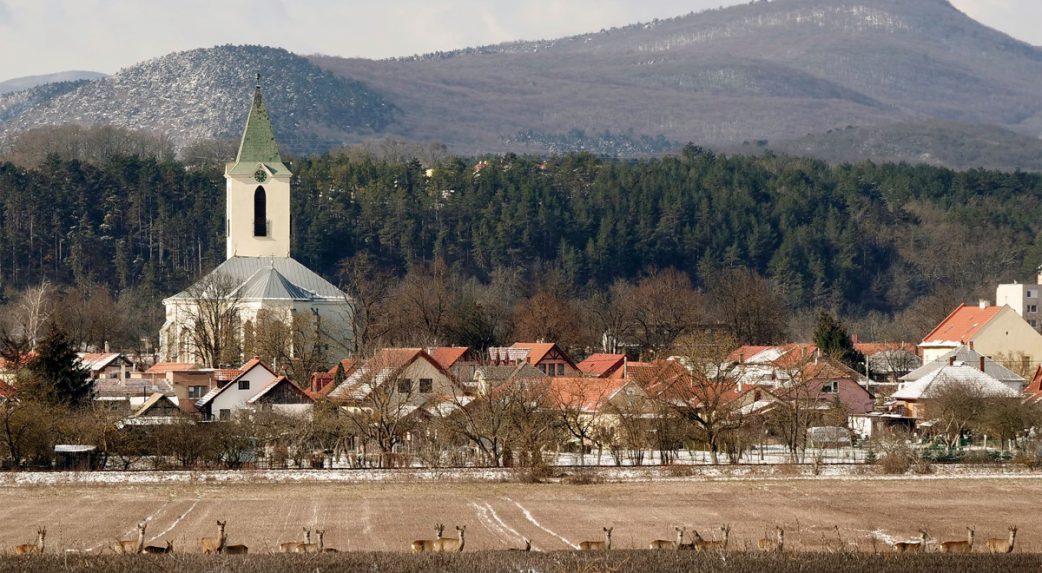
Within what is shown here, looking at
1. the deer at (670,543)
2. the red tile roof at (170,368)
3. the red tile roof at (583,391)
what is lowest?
the red tile roof at (170,368)

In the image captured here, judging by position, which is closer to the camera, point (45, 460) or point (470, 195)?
point (45, 460)

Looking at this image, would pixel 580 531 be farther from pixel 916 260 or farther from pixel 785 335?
pixel 916 260

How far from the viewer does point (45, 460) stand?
2202 inches

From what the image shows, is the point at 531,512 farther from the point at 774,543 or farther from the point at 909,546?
the point at 909,546

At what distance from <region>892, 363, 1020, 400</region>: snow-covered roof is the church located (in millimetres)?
27707

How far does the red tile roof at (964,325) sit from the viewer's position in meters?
95.2

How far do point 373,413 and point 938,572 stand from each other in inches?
1161

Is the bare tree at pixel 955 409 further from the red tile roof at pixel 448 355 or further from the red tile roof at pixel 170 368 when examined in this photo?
the red tile roof at pixel 170 368

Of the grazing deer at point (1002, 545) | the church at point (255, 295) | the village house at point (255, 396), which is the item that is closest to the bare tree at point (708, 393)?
the village house at point (255, 396)

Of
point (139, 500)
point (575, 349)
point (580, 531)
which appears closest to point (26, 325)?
point (575, 349)

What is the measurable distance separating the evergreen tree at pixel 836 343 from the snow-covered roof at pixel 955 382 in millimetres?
14892

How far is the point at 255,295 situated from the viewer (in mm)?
94438

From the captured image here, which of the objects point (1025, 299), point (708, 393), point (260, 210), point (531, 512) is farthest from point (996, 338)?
point (531, 512)

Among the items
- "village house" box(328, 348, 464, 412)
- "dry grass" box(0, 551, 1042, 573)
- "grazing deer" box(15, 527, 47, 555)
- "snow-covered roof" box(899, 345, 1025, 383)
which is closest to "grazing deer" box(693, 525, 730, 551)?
"dry grass" box(0, 551, 1042, 573)
